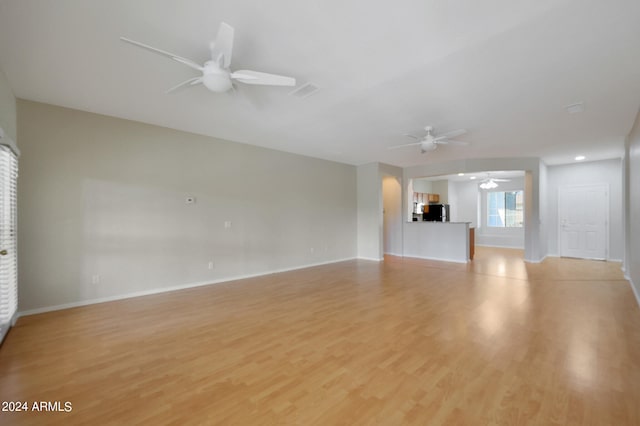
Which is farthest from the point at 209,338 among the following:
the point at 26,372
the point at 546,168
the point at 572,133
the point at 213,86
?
the point at 546,168

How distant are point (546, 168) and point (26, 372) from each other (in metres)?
10.8

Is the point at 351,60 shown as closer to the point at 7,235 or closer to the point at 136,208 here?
the point at 136,208

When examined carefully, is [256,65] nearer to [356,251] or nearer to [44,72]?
[44,72]

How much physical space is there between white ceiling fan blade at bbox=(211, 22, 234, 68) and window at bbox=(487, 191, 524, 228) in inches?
438

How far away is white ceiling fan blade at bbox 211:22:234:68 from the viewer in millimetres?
1909

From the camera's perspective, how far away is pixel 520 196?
10.0m

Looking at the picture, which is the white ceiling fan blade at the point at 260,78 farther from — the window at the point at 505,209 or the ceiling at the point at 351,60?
the window at the point at 505,209

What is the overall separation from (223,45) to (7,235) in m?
3.05

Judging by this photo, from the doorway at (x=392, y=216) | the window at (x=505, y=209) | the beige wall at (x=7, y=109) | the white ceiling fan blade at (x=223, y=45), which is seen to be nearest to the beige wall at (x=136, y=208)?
the beige wall at (x=7, y=109)

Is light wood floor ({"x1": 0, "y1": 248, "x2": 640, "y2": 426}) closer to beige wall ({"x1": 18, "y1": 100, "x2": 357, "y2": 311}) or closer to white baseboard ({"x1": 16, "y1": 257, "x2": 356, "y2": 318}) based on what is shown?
white baseboard ({"x1": 16, "y1": 257, "x2": 356, "y2": 318})

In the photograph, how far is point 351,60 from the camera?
2.57m

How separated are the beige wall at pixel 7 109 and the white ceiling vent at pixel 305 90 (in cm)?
301

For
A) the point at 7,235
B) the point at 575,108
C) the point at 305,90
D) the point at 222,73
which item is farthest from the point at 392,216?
the point at 7,235

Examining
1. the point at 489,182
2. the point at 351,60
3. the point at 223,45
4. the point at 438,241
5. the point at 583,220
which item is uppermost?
the point at 351,60
